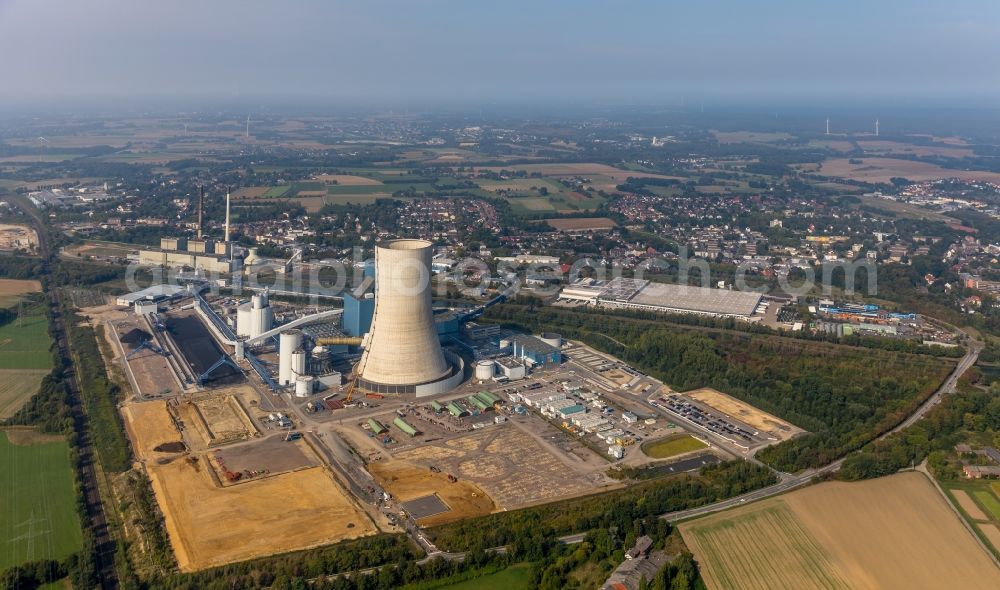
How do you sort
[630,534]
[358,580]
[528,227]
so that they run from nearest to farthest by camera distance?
[358,580] < [630,534] < [528,227]

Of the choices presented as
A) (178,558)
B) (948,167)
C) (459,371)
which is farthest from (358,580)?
(948,167)

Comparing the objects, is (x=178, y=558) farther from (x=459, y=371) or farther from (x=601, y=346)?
(x=601, y=346)

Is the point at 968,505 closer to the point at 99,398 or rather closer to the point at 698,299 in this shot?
the point at 698,299

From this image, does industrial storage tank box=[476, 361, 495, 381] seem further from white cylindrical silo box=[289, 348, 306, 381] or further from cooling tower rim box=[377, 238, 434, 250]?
white cylindrical silo box=[289, 348, 306, 381]

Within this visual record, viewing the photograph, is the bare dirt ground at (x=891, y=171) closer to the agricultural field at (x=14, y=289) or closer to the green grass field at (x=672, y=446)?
the green grass field at (x=672, y=446)

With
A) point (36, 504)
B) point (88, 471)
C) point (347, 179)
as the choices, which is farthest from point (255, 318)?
point (347, 179)

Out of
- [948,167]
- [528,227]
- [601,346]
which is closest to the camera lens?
[601,346]
